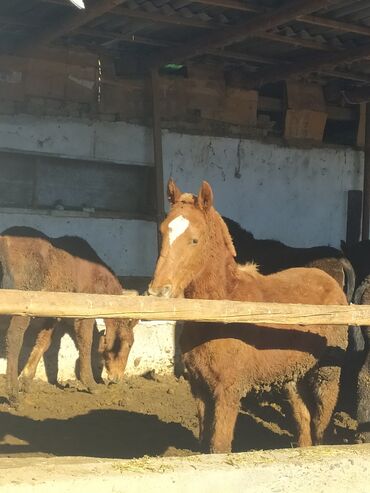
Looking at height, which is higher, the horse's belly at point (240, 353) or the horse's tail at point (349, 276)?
the horse's tail at point (349, 276)

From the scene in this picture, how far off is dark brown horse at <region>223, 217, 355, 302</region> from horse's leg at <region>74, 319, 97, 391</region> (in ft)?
6.00

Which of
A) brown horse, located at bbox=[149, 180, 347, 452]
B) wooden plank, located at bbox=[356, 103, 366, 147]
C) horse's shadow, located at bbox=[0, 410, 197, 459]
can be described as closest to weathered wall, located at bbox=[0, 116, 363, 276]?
wooden plank, located at bbox=[356, 103, 366, 147]

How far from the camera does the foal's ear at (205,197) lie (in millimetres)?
5402

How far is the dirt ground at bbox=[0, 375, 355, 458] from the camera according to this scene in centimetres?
686

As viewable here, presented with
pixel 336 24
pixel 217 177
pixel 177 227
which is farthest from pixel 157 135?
pixel 177 227

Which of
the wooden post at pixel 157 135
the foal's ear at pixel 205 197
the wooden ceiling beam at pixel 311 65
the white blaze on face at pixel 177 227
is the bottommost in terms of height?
the white blaze on face at pixel 177 227

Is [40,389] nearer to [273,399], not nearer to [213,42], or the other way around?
[273,399]

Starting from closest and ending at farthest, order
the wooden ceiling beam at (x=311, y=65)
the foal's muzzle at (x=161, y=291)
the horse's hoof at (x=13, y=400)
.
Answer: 1. the foal's muzzle at (x=161, y=291)
2. the horse's hoof at (x=13, y=400)
3. the wooden ceiling beam at (x=311, y=65)

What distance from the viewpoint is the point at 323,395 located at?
21.0ft

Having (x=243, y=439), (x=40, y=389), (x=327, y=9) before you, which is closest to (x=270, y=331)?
(x=243, y=439)

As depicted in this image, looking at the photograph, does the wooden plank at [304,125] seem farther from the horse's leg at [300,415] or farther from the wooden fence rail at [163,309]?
the wooden fence rail at [163,309]

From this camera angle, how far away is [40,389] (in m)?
8.59

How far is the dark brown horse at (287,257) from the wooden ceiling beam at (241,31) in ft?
6.28

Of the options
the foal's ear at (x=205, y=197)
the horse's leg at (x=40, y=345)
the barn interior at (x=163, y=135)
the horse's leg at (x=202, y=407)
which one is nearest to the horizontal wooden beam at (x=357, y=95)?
the barn interior at (x=163, y=135)
